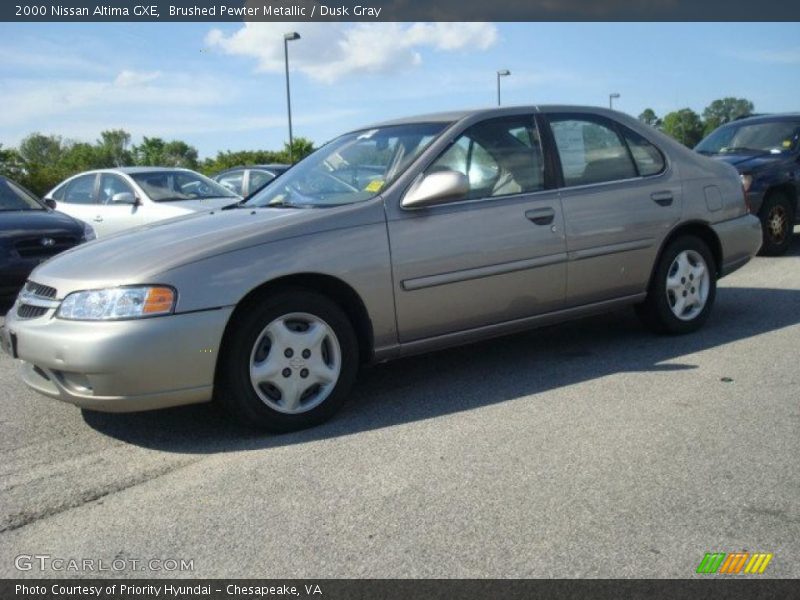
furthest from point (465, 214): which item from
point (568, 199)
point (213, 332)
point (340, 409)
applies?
point (213, 332)

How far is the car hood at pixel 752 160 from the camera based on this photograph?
967cm

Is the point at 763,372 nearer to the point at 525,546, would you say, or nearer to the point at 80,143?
the point at 525,546

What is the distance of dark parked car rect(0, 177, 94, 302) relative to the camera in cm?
728

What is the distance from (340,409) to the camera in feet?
14.3

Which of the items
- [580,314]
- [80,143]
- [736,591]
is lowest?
[736,591]

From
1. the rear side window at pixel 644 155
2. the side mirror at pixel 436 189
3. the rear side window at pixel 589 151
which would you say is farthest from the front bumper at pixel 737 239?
the side mirror at pixel 436 189

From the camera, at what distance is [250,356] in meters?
3.93

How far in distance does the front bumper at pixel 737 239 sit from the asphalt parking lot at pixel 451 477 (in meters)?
0.96

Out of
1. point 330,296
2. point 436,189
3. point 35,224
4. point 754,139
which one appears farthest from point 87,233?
point 754,139

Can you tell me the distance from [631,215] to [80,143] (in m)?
81.0

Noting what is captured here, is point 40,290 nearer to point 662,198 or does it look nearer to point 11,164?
point 662,198

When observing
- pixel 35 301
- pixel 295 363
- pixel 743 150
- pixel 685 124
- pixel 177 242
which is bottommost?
pixel 295 363

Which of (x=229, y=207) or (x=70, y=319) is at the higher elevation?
(x=229, y=207)

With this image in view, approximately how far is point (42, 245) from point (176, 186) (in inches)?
117
